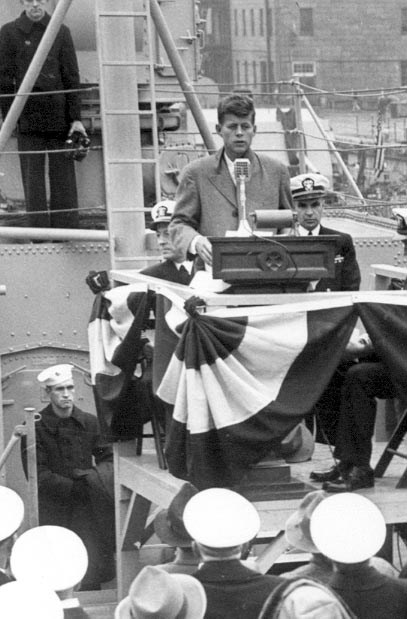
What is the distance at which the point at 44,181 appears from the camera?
1089cm

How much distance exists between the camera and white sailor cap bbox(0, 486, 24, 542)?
17.5 feet

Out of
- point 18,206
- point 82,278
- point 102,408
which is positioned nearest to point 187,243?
point 102,408

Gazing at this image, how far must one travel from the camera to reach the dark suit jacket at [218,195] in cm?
717

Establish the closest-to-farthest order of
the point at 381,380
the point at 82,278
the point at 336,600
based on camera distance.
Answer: the point at 336,600, the point at 381,380, the point at 82,278

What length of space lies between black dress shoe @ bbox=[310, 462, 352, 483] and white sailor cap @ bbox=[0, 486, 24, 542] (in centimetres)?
179

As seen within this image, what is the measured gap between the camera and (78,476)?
9.13 meters

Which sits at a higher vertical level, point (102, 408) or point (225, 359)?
point (225, 359)

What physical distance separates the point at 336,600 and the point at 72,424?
5117 millimetres

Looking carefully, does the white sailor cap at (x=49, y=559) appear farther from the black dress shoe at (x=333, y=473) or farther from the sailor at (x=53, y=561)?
the black dress shoe at (x=333, y=473)

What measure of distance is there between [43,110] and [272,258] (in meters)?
4.90

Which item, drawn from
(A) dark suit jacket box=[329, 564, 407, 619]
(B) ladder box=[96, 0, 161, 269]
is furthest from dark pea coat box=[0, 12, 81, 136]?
(A) dark suit jacket box=[329, 564, 407, 619]

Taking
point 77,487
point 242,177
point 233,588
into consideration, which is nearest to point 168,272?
point 242,177

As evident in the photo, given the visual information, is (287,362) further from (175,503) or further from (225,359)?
(175,503)

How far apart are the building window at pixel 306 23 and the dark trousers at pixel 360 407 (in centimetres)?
3655
